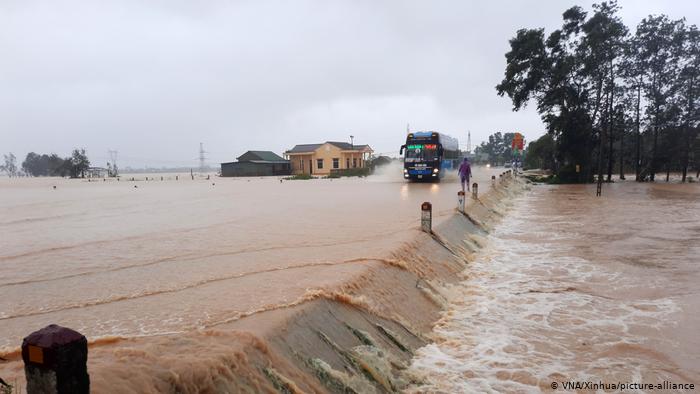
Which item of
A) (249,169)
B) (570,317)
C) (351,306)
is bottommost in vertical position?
(570,317)

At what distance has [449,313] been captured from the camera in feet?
21.6

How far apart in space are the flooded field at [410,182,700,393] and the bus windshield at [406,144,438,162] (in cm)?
1853

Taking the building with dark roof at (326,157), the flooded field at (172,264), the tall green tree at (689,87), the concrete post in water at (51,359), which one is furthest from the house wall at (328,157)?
the concrete post in water at (51,359)

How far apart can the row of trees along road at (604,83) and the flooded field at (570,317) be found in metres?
26.8

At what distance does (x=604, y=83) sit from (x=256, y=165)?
44.3 m

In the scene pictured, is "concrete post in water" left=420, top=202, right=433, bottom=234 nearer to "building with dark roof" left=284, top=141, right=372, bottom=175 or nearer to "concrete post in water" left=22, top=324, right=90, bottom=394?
"concrete post in water" left=22, top=324, right=90, bottom=394

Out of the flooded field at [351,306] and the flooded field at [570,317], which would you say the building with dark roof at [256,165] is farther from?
the flooded field at [570,317]

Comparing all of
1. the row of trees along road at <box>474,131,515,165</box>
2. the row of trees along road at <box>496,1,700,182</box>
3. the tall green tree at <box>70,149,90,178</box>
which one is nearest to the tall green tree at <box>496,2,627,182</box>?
the row of trees along road at <box>496,1,700,182</box>

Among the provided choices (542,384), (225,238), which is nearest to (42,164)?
(225,238)

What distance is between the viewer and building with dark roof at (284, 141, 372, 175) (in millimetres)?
61281

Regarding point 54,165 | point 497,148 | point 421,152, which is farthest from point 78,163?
point 497,148

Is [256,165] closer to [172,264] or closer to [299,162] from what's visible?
[299,162]

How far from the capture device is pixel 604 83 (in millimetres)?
35906

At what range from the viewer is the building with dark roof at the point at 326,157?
2413 inches
